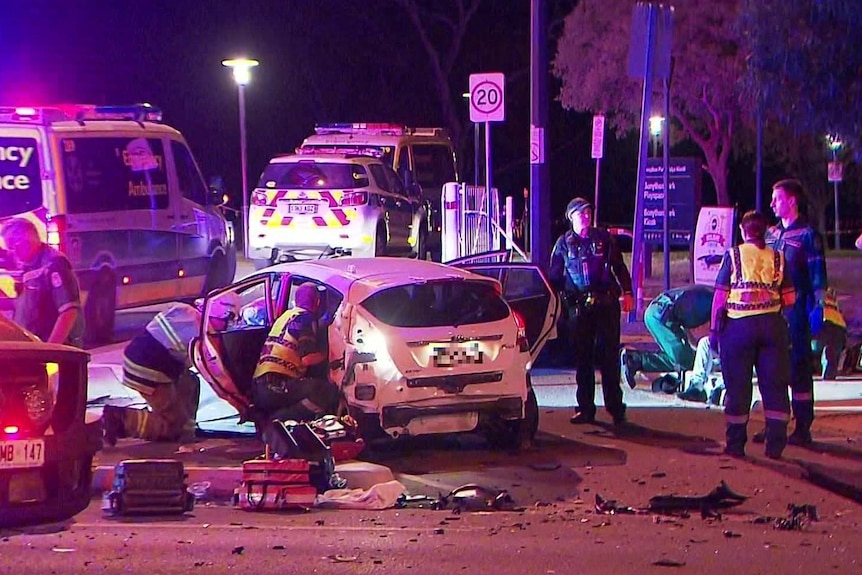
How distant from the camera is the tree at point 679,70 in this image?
116 ft

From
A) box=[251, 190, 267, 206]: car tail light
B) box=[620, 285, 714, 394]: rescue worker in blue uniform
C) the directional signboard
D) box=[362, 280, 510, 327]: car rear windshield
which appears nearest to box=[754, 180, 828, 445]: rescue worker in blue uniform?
box=[620, 285, 714, 394]: rescue worker in blue uniform

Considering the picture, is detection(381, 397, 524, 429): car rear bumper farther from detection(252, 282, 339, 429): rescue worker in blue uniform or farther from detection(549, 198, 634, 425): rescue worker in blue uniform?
detection(549, 198, 634, 425): rescue worker in blue uniform

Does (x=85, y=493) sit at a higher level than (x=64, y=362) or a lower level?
lower

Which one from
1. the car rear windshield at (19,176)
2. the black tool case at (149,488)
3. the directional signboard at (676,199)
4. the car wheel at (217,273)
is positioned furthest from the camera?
the directional signboard at (676,199)

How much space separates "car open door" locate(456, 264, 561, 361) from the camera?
36.9 feet

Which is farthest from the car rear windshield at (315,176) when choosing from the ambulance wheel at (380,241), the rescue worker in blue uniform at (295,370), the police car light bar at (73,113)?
the rescue worker in blue uniform at (295,370)

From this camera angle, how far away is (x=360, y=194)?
20.8 m

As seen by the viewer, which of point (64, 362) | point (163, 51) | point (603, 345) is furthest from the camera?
point (163, 51)

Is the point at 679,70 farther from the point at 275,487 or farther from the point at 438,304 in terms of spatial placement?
the point at 275,487

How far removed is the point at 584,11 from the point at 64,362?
110 ft

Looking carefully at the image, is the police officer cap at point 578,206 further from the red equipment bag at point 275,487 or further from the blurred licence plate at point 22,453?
the blurred licence plate at point 22,453

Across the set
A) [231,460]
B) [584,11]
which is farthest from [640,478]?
[584,11]

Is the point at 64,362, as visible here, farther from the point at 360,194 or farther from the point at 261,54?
the point at 261,54

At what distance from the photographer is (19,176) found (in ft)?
47.3
